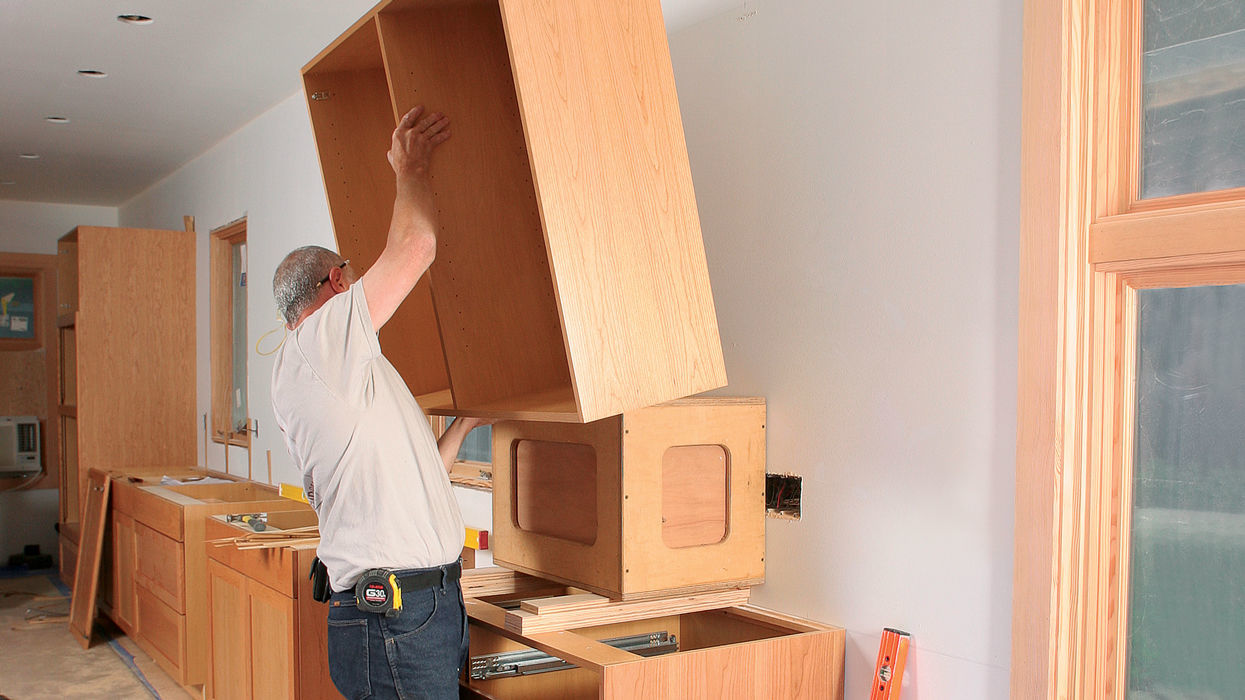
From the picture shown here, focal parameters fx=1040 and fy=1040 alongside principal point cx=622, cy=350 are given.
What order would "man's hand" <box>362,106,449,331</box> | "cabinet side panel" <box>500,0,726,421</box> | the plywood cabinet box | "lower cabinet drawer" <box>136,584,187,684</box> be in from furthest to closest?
1. "lower cabinet drawer" <box>136,584,187,684</box>
2. the plywood cabinet box
3. "man's hand" <box>362,106,449,331</box>
4. "cabinet side panel" <box>500,0,726,421</box>

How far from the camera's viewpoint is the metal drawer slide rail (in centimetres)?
253

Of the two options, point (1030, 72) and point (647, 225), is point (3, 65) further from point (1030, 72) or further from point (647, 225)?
point (1030, 72)

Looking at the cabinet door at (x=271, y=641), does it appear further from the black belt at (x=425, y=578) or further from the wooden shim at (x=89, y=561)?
the wooden shim at (x=89, y=561)

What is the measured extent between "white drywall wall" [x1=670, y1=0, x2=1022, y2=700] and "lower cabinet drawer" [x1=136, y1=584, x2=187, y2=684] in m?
3.41

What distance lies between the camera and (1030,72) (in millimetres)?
1874

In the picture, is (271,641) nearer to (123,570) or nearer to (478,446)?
(478,446)

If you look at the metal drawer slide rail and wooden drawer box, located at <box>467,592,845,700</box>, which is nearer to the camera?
wooden drawer box, located at <box>467,592,845,700</box>

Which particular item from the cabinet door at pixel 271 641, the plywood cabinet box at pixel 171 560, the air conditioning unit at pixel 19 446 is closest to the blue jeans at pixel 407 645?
the cabinet door at pixel 271 641

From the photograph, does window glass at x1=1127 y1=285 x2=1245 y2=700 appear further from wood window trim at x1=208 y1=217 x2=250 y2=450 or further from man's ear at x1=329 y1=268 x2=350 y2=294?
wood window trim at x1=208 y1=217 x2=250 y2=450

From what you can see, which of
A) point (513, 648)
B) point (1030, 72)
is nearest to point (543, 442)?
point (513, 648)

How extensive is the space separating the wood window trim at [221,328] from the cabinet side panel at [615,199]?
4685mm

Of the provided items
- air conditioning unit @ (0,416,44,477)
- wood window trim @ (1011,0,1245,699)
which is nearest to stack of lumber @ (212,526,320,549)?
wood window trim @ (1011,0,1245,699)

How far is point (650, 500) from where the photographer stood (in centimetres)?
229

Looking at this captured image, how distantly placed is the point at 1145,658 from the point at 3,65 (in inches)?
181
